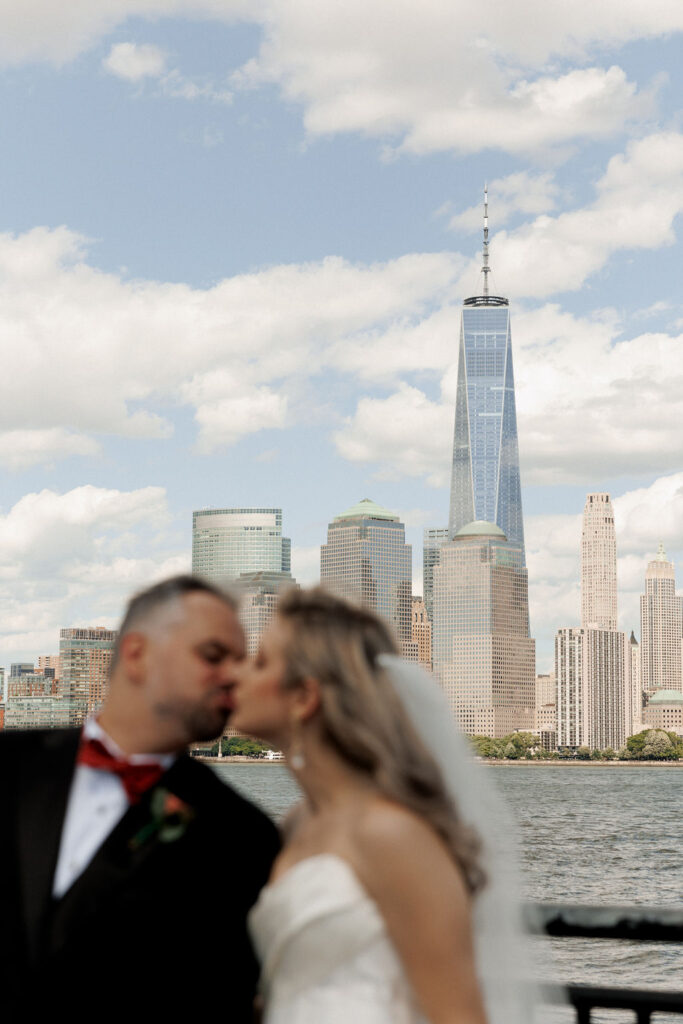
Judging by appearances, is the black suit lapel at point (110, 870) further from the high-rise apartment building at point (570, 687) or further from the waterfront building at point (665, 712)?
the waterfront building at point (665, 712)

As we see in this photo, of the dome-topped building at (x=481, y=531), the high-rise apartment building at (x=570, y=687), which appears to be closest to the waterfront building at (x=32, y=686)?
the dome-topped building at (x=481, y=531)

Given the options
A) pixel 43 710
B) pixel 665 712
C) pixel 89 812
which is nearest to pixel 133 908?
pixel 89 812

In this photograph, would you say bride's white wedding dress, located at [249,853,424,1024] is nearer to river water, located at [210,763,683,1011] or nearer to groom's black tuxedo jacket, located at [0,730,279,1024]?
groom's black tuxedo jacket, located at [0,730,279,1024]

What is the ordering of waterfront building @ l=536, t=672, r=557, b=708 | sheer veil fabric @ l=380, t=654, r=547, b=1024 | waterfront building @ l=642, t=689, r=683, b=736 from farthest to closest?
→ waterfront building @ l=536, t=672, r=557, b=708
waterfront building @ l=642, t=689, r=683, b=736
sheer veil fabric @ l=380, t=654, r=547, b=1024

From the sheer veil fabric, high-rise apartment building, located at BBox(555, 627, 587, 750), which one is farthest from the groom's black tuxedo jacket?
high-rise apartment building, located at BBox(555, 627, 587, 750)

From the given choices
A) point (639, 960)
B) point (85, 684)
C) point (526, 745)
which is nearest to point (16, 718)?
point (85, 684)

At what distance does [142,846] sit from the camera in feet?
8.18

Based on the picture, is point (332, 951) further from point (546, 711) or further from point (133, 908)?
point (546, 711)

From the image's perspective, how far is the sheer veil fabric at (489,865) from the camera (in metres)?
2.68

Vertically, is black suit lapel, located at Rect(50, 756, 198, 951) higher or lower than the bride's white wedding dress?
higher

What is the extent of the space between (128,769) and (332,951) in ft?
1.84

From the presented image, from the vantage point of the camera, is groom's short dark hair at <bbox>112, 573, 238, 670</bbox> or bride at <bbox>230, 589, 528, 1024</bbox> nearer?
bride at <bbox>230, 589, 528, 1024</bbox>

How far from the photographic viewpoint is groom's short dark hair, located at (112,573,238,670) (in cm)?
261

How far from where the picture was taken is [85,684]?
138 m
